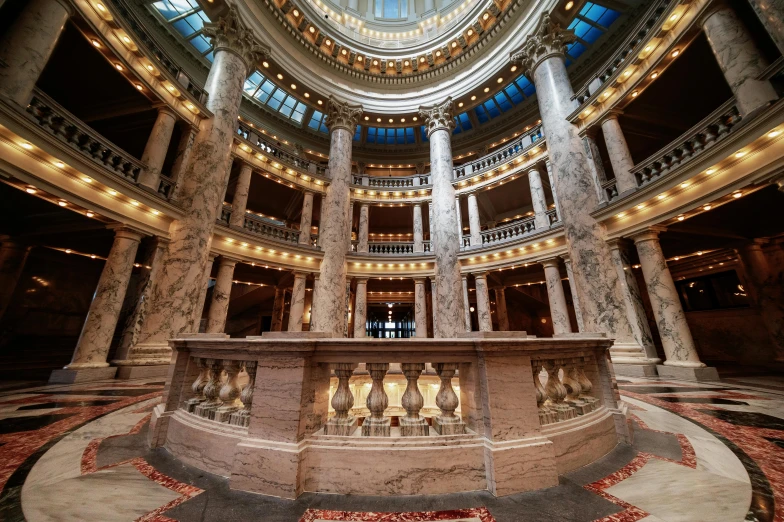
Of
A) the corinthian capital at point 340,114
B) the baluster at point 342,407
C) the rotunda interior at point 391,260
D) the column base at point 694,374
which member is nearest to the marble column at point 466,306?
the rotunda interior at point 391,260

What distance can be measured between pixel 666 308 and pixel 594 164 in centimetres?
488

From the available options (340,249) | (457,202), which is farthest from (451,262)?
(340,249)

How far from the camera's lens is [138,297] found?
22.9 ft

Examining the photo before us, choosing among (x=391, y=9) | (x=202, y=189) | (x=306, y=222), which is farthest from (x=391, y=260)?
(x=391, y=9)

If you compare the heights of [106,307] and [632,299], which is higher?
[632,299]

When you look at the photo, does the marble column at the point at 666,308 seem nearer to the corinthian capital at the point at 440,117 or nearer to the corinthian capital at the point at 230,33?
the corinthian capital at the point at 440,117

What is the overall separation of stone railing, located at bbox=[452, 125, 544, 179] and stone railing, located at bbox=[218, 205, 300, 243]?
8.50 metres

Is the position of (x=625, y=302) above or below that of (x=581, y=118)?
below

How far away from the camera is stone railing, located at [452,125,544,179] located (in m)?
11.9

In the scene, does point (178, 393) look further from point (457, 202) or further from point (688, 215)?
point (457, 202)

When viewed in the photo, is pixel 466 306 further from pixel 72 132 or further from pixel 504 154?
pixel 72 132

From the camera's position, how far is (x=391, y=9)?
63.0 feet

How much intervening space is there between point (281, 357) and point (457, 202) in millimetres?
12519

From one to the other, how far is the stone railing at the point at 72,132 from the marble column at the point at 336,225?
655 centimetres
